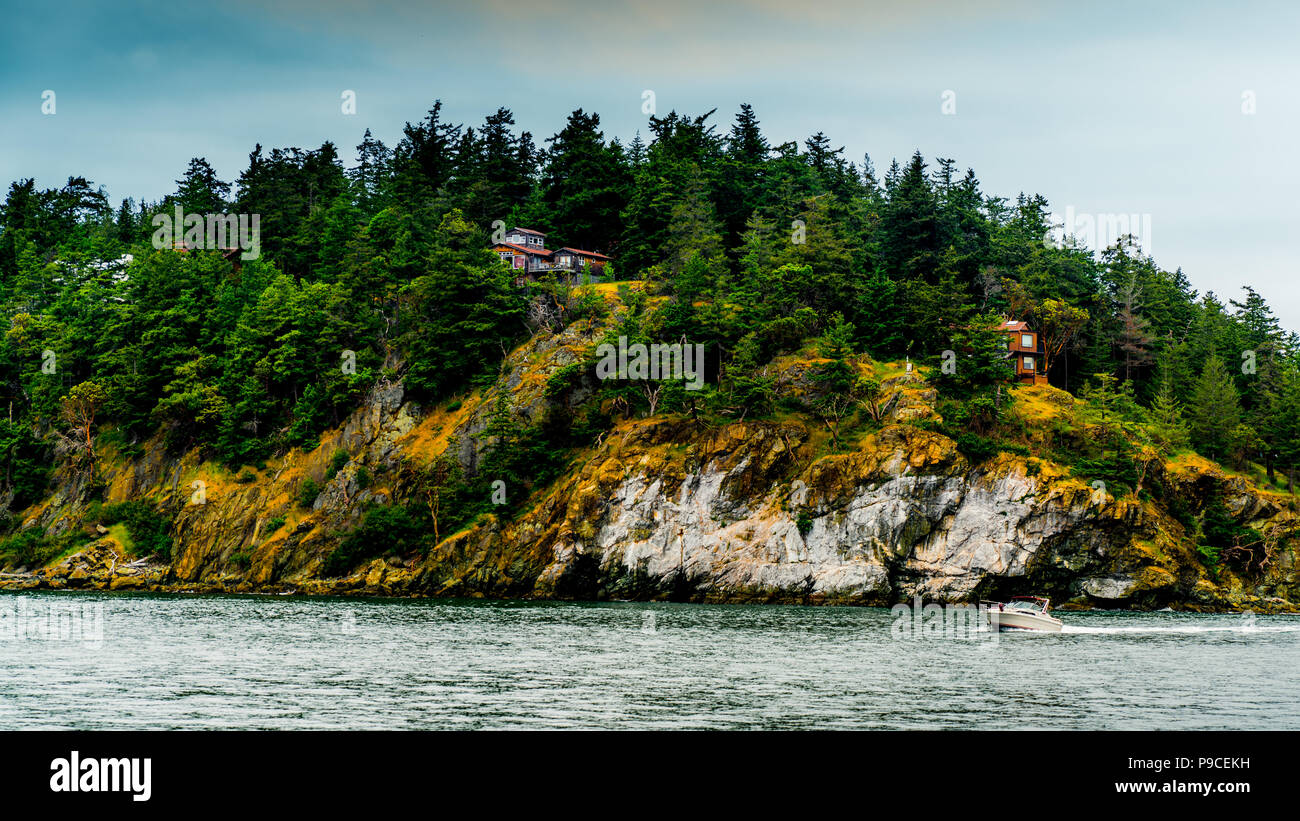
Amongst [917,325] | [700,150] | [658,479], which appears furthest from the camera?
[700,150]

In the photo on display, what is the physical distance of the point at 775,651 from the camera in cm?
4353

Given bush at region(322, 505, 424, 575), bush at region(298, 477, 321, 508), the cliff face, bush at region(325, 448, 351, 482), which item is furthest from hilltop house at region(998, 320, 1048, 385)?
bush at region(298, 477, 321, 508)

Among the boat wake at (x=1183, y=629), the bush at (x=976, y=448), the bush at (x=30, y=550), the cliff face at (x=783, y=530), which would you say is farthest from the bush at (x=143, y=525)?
the boat wake at (x=1183, y=629)

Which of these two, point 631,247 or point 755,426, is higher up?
point 631,247

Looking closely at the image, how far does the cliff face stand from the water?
11.8 metres

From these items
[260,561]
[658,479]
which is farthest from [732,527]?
[260,561]

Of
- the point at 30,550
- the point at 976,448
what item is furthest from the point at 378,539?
the point at 976,448

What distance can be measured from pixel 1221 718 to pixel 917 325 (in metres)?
61.5

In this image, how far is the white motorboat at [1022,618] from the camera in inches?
2223

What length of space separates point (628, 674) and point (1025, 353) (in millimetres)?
67735

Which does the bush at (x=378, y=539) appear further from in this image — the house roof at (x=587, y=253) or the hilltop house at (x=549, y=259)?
the house roof at (x=587, y=253)

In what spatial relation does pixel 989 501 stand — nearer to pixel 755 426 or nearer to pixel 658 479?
pixel 755 426

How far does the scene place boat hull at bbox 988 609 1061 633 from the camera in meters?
56.3

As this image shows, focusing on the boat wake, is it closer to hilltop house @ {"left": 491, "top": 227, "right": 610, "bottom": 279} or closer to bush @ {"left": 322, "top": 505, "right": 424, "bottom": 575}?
bush @ {"left": 322, "top": 505, "right": 424, "bottom": 575}
